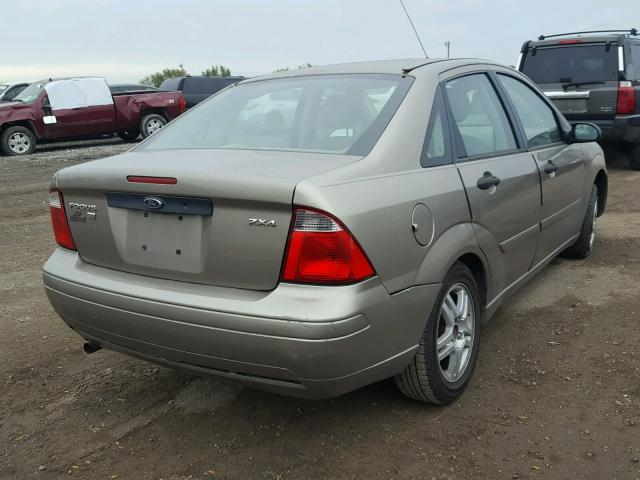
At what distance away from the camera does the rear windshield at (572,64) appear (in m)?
9.09

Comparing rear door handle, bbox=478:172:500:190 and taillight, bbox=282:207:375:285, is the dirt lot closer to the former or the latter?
taillight, bbox=282:207:375:285

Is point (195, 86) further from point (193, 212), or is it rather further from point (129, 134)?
point (193, 212)

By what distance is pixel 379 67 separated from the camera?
3359 millimetres

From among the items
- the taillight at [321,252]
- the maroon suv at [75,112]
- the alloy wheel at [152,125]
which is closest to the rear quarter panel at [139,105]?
the maroon suv at [75,112]

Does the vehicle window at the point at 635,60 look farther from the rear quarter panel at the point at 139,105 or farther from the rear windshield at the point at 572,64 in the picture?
the rear quarter panel at the point at 139,105

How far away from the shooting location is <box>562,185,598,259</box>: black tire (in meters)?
5.09

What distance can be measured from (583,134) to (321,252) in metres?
2.94

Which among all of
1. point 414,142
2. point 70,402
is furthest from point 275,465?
point 414,142

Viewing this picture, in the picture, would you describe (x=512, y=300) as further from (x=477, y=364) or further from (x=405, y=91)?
(x=405, y=91)

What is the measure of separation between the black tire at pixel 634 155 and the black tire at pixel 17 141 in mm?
12011

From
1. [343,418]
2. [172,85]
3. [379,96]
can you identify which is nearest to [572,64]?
[379,96]

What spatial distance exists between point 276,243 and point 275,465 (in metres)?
0.97

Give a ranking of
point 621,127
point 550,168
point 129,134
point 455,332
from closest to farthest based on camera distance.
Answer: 1. point 455,332
2. point 550,168
3. point 621,127
4. point 129,134

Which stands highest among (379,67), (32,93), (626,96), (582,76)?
(32,93)
